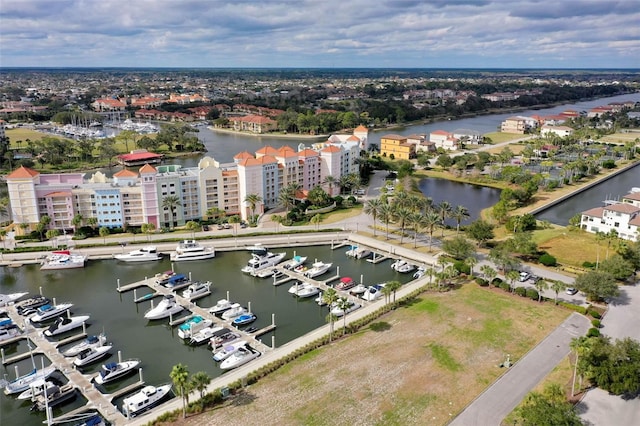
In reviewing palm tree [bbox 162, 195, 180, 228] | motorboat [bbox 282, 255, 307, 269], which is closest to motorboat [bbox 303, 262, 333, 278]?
motorboat [bbox 282, 255, 307, 269]

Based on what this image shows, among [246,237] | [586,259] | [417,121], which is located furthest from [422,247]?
[417,121]

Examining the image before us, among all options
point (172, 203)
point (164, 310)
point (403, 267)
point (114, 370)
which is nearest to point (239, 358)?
point (114, 370)

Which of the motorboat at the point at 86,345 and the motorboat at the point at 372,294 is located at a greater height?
the motorboat at the point at 372,294

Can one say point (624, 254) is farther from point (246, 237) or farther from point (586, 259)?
point (246, 237)

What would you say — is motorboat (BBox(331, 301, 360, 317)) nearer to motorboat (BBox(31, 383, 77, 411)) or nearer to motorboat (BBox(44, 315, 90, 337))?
motorboat (BBox(31, 383, 77, 411))

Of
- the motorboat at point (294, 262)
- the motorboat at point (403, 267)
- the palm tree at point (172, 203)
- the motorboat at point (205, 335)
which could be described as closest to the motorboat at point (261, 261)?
the motorboat at point (294, 262)

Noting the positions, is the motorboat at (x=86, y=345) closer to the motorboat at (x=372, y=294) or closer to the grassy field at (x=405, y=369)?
the grassy field at (x=405, y=369)
